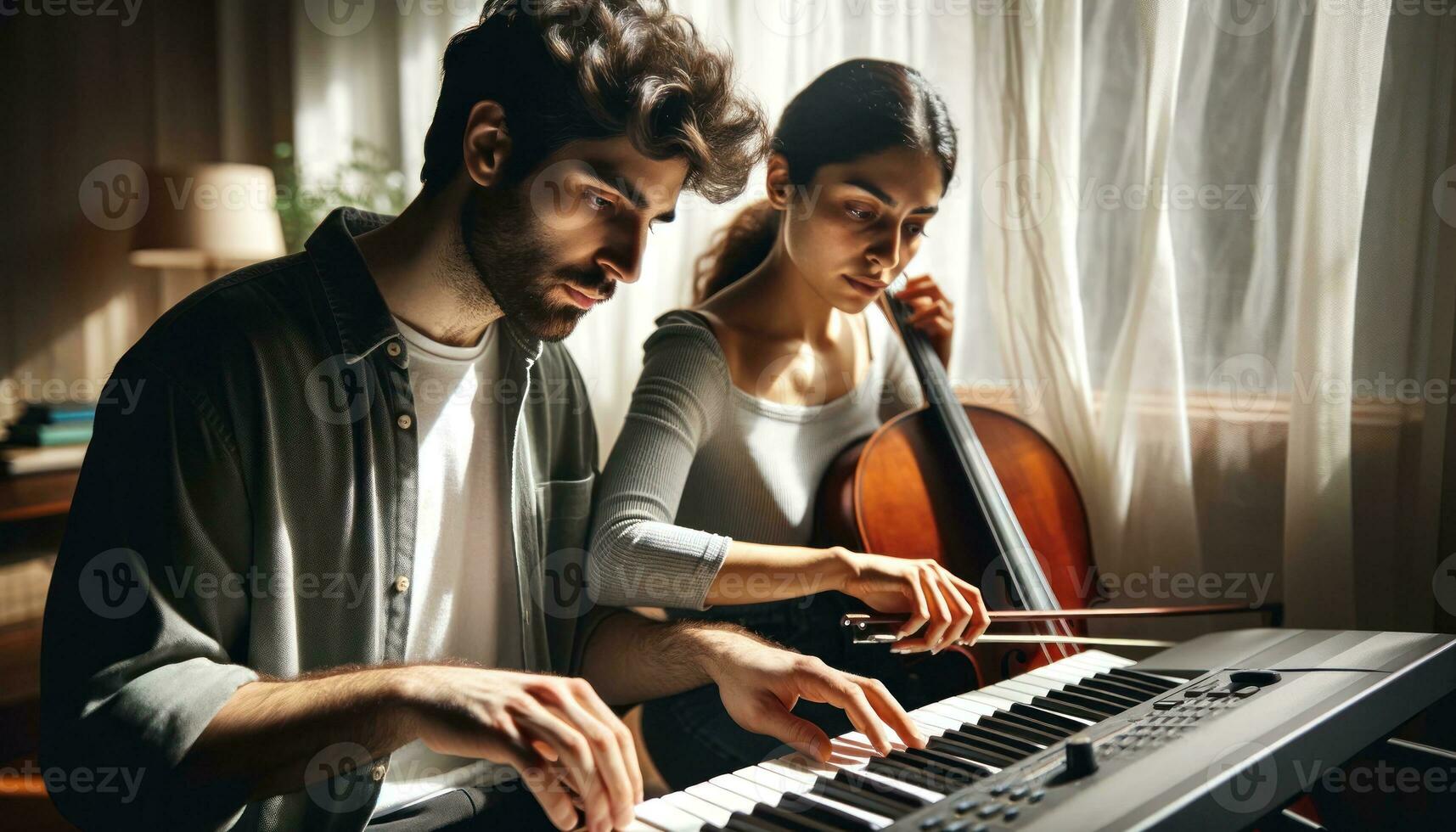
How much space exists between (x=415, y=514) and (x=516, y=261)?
0.29 m

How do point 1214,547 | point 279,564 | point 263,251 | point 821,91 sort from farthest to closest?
point 263,251
point 1214,547
point 821,91
point 279,564

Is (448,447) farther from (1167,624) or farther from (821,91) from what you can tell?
(1167,624)

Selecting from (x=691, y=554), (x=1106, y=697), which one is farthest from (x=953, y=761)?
(x=691, y=554)

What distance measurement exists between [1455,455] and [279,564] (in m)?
1.41

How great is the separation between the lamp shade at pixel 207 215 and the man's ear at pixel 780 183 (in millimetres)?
1811

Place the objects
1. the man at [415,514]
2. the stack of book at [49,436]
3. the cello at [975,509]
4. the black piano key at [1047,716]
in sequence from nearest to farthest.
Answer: the man at [415,514] → the black piano key at [1047,716] → the cello at [975,509] → the stack of book at [49,436]

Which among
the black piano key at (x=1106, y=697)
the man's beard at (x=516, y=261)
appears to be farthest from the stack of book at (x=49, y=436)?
the black piano key at (x=1106, y=697)

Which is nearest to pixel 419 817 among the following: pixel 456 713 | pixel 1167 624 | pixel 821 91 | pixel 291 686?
pixel 291 686

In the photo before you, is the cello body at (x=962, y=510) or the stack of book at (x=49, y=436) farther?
the stack of book at (x=49, y=436)

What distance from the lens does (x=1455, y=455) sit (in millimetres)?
1212

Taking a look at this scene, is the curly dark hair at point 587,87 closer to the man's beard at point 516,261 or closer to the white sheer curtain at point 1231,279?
the man's beard at point 516,261

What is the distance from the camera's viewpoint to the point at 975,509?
3.79ft

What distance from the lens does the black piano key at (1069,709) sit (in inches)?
33.5

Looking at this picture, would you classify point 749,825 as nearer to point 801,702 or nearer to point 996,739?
point 996,739
